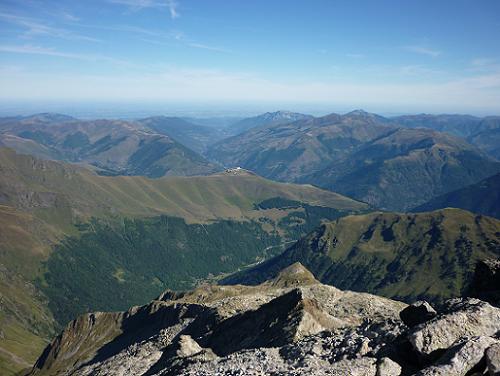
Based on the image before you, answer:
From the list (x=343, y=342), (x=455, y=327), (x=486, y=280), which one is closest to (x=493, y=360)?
(x=455, y=327)

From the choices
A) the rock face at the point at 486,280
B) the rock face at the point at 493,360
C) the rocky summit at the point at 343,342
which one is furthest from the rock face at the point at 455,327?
the rock face at the point at 486,280

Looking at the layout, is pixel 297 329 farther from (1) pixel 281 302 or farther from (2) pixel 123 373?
(2) pixel 123 373

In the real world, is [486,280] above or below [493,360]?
below

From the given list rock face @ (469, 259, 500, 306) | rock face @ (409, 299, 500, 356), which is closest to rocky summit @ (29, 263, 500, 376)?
rock face @ (409, 299, 500, 356)

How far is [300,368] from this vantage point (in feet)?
153

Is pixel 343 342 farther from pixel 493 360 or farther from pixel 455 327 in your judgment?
pixel 493 360

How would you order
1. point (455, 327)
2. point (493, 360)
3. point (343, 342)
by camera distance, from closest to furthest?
point (493, 360) < point (455, 327) < point (343, 342)

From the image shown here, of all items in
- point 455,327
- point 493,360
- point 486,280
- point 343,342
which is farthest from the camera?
point 486,280

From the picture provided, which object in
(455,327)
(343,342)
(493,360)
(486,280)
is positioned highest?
(493,360)

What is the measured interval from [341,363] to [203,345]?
178ft

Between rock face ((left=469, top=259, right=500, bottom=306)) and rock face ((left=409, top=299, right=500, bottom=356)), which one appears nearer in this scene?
rock face ((left=409, top=299, right=500, bottom=356))

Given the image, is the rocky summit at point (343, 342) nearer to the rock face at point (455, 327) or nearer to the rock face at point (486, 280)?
the rock face at point (455, 327)

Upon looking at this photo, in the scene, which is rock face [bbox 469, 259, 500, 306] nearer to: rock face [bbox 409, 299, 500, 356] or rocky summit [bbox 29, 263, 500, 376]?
rocky summit [bbox 29, 263, 500, 376]

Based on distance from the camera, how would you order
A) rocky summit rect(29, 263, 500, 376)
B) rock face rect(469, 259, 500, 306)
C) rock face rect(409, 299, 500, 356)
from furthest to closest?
rock face rect(469, 259, 500, 306)
rock face rect(409, 299, 500, 356)
rocky summit rect(29, 263, 500, 376)
